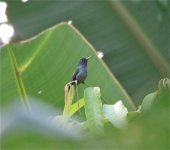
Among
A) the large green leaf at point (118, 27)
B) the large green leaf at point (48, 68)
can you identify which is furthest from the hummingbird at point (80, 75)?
the large green leaf at point (118, 27)

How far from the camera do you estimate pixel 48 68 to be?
1009mm

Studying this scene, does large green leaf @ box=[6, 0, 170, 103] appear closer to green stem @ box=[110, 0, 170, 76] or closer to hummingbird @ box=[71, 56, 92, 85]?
green stem @ box=[110, 0, 170, 76]

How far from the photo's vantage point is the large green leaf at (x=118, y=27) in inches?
55.9

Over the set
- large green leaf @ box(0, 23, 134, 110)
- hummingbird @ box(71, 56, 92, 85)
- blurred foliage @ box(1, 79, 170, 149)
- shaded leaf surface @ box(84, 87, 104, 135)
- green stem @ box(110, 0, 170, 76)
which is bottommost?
blurred foliage @ box(1, 79, 170, 149)

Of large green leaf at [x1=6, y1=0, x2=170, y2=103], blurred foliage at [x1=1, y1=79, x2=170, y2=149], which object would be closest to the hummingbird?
blurred foliage at [x1=1, y1=79, x2=170, y2=149]

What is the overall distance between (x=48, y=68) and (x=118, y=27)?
1.81ft

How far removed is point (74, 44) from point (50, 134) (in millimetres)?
909

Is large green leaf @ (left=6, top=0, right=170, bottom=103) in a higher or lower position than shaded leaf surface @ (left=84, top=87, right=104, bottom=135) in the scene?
higher

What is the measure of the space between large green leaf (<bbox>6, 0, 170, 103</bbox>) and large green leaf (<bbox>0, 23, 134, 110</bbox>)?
0.39 metres

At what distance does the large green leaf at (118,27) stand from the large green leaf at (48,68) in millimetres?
395

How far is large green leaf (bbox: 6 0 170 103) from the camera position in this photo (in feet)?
4.66

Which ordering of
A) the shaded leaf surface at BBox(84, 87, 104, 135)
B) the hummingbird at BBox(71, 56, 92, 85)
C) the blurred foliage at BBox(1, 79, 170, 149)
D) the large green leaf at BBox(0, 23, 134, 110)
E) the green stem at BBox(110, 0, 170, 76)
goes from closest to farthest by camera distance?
1. the blurred foliage at BBox(1, 79, 170, 149)
2. the shaded leaf surface at BBox(84, 87, 104, 135)
3. the hummingbird at BBox(71, 56, 92, 85)
4. the large green leaf at BBox(0, 23, 134, 110)
5. the green stem at BBox(110, 0, 170, 76)

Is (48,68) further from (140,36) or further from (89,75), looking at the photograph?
(140,36)

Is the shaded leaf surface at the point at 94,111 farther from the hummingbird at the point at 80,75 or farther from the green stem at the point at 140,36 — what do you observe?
the green stem at the point at 140,36
